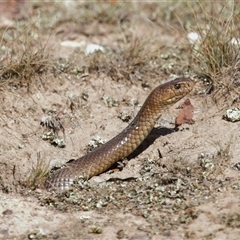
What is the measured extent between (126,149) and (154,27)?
337 cm

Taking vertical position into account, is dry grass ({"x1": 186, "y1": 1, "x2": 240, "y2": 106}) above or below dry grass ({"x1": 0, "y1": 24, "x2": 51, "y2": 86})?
above

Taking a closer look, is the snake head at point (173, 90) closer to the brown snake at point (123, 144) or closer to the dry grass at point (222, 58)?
the brown snake at point (123, 144)

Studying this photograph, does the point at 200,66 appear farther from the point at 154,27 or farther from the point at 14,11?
the point at 14,11

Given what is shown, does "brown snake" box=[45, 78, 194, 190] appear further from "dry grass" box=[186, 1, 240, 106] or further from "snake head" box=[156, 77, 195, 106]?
"dry grass" box=[186, 1, 240, 106]

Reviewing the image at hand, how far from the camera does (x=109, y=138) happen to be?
7512mm

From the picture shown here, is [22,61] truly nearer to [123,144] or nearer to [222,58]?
[123,144]

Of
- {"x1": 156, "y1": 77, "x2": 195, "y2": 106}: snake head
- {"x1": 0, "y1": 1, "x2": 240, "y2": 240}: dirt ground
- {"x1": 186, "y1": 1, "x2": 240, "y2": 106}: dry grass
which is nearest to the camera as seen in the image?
{"x1": 0, "y1": 1, "x2": 240, "y2": 240}: dirt ground

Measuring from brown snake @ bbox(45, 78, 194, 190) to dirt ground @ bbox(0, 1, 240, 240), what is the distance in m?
0.12

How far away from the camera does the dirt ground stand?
566cm

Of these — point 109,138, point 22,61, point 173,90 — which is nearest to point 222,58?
point 173,90

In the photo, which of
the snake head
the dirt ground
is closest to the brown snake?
the snake head

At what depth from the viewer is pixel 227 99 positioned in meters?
7.46

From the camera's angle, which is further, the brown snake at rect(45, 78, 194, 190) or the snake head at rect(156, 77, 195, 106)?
the snake head at rect(156, 77, 195, 106)

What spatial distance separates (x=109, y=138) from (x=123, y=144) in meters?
0.61
